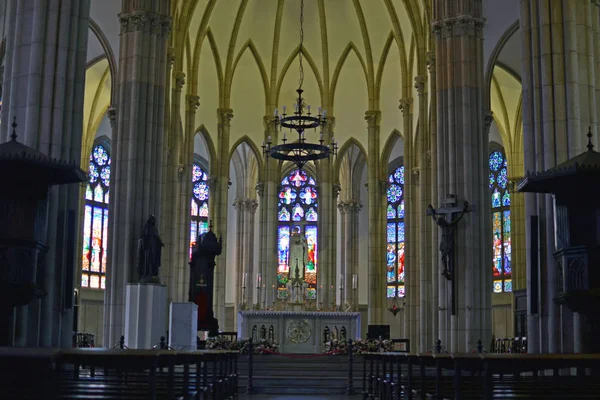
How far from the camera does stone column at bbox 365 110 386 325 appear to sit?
36.5 m

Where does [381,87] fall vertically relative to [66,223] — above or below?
above

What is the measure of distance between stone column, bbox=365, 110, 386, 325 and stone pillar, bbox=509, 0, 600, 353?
21297mm

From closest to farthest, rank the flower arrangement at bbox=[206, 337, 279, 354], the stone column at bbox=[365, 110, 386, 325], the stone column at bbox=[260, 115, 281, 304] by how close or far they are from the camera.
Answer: the flower arrangement at bbox=[206, 337, 279, 354] → the stone column at bbox=[365, 110, 386, 325] → the stone column at bbox=[260, 115, 281, 304]

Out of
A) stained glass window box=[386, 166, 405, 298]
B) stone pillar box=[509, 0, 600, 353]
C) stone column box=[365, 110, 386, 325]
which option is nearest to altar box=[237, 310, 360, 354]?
stone column box=[365, 110, 386, 325]

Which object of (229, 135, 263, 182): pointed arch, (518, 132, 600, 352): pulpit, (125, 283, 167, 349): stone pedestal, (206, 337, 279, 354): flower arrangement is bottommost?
(206, 337, 279, 354): flower arrangement

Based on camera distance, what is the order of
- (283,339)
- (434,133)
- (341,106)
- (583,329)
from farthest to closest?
(341,106), (283,339), (434,133), (583,329)

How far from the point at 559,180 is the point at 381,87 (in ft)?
85.1

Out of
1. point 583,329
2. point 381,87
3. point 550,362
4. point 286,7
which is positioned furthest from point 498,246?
point 550,362

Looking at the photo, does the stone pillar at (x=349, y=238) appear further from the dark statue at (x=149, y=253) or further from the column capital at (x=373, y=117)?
the dark statue at (x=149, y=253)

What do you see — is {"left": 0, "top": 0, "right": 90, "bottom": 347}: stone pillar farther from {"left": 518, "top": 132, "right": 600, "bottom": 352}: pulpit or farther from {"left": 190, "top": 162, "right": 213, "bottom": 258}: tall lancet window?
{"left": 190, "top": 162, "right": 213, "bottom": 258}: tall lancet window

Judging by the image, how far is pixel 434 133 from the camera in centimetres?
2634

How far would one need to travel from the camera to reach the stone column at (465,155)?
2178 centimetres

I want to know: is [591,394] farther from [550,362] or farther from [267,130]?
[267,130]

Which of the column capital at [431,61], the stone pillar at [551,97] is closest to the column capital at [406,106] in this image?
the column capital at [431,61]
